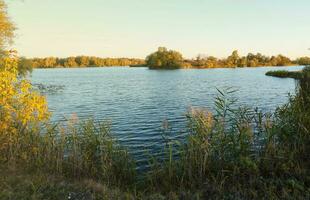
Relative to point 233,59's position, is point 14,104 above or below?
below

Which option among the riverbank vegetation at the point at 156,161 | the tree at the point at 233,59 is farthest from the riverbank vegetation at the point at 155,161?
the tree at the point at 233,59

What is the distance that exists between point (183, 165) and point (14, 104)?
5824 mm

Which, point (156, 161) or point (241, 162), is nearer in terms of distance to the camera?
point (241, 162)

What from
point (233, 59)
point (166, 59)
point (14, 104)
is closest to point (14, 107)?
point (14, 104)

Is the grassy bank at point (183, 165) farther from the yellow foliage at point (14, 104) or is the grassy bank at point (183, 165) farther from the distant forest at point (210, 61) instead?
the distant forest at point (210, 61)

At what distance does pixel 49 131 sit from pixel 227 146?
19.4 ft

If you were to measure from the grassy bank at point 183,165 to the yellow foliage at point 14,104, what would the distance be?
0.26 m

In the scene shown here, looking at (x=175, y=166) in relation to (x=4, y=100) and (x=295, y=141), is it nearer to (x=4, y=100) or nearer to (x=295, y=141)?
(x=295, y=141)

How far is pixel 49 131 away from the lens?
32.9 feet

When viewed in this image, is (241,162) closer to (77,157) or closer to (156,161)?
(156,161)

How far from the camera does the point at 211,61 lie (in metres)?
168

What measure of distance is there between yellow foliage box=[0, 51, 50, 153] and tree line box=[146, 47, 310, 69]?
473 feet

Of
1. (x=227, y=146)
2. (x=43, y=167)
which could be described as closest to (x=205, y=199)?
(x=227, y=146)

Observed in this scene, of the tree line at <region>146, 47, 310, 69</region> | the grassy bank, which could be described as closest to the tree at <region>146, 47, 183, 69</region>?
the tree line at <region>146, 47, 310, 69</region>
